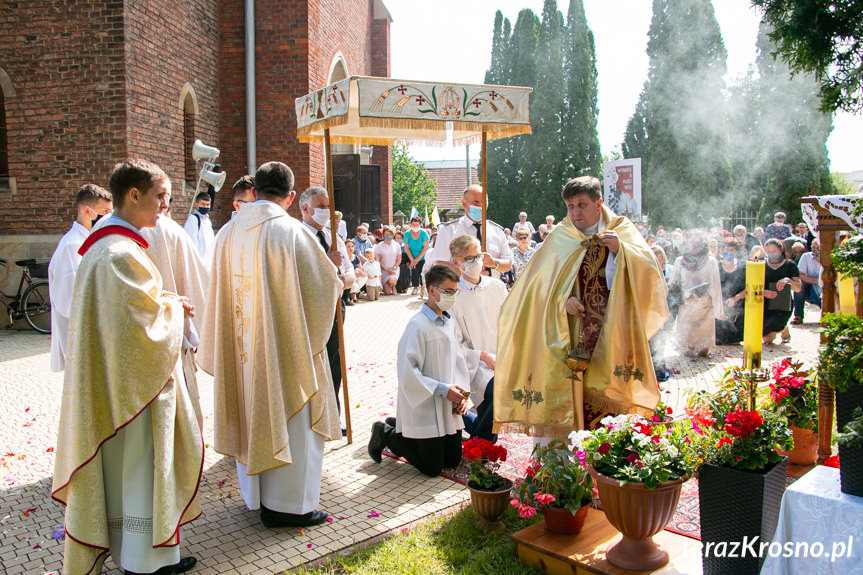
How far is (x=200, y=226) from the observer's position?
8.72 meters

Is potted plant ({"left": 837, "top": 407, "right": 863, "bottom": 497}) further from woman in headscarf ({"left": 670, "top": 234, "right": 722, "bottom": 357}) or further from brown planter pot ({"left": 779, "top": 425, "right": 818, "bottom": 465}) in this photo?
woman in headscarf ({"left": 670, "top": 234, "right": 722, "bottom": 357})

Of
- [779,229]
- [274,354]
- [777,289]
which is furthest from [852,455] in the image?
[779,229]

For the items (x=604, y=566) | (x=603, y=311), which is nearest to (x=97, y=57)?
(x=603, y=311)

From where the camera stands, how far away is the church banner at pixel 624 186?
44.1 ft

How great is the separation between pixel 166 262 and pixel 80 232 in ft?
6.52

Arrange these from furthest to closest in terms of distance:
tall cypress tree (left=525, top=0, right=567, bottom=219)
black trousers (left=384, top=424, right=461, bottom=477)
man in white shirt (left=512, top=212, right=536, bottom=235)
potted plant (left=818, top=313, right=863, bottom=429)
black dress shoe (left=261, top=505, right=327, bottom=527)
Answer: tall cypress tree (left=525, top=0, right=567, bottom=219) → man in white shirt (left=512, top=212, right=536, bottom=235) → black trousers (left=384, top=424, right=461, bottom=477) → black dress shoe (left=261, top=505, right=327, bottom=527) → potted plant (left=818, top=313, right=863, bottom=429)

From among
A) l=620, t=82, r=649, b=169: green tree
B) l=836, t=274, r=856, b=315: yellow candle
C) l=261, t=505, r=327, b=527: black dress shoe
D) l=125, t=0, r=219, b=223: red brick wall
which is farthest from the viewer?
l=620, t=82, r=649, b=169: green tree

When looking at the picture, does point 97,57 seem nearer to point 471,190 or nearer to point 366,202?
point 471,190

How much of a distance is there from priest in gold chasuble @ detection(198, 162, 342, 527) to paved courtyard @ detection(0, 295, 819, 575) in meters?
0.22

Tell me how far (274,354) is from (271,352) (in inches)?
0.9

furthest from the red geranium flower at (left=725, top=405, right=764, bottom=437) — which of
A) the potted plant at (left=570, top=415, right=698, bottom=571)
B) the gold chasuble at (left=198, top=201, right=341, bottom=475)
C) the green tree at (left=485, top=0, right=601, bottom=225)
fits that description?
the green tree at (left=485, top=0, right=601, bottom=225)

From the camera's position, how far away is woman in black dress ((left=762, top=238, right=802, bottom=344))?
10352 mm

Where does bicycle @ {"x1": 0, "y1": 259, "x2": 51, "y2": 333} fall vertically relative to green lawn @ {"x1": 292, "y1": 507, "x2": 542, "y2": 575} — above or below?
above

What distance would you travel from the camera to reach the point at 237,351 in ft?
14.4
